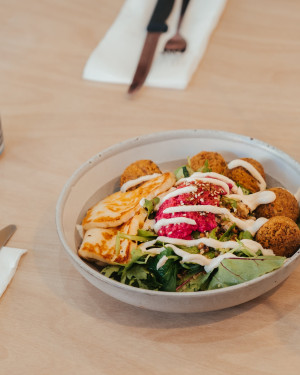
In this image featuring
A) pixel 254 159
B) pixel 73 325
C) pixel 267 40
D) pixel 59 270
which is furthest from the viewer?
pixel 267 40

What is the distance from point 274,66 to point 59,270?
98cm

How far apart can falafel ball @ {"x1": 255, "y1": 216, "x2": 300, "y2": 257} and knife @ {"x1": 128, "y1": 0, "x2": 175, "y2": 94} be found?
0.77 meters

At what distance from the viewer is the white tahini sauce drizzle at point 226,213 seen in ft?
3.19

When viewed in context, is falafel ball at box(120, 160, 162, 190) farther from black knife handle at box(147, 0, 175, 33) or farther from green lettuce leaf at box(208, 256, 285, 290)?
black knife handle at box(147, 0, 175, 33)

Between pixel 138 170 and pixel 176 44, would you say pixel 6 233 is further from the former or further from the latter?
pixel 176 44

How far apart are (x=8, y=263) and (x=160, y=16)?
1.10 metres

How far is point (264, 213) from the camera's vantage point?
3.41 ft

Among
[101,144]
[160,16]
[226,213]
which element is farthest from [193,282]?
[160,16]

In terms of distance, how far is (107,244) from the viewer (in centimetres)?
99

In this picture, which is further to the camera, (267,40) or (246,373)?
(267,40)

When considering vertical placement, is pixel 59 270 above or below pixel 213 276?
below

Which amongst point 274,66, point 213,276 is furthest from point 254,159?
point 274,66

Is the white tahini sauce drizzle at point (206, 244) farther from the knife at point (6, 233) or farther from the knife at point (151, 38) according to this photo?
the knife at point (151, 38)

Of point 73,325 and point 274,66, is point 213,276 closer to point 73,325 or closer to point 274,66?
point 73,325
